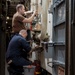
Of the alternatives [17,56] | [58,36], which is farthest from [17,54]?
[58,36]

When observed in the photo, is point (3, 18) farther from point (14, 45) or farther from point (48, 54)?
point (14, 45)

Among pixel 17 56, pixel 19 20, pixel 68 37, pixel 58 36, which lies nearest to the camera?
pixel 68 37

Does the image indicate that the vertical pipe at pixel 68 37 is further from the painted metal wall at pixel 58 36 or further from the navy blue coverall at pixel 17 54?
the navy blue coverall at pixel 17 54

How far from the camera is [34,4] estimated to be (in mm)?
7879

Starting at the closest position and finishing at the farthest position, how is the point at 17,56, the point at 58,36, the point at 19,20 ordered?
1. the point at 58,36
2. the point at 17,56
3. the point at 19,20

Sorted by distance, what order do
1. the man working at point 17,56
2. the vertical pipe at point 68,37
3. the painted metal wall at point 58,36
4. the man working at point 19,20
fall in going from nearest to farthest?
1. the vertical pipe at point 68,37
2. the painted metal wall at point 58,36
3. the man working at point 17,56
4. the man working at point 19,20

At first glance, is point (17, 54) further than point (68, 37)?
Yes

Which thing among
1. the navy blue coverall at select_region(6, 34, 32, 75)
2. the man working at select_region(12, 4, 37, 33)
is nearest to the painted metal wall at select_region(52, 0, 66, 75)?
the navy blue coverall at select_region(6, 34, 32, 75)

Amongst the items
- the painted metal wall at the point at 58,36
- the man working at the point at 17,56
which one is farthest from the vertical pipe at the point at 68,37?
the man working at the point at 17,56

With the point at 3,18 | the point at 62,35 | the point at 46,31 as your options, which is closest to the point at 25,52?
the point at 46,31

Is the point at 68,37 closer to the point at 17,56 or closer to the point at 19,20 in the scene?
the point at 17,56

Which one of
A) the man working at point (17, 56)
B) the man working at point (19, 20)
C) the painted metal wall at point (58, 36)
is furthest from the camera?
the man working at point (19, 20)

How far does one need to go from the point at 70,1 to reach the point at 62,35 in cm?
104

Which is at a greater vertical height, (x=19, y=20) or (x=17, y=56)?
(x=19, y=20)
